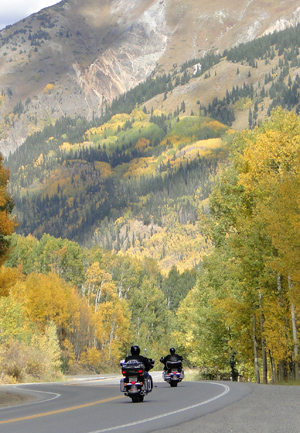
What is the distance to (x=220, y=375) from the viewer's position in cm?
6091

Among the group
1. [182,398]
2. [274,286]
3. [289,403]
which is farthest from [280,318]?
[289,403]

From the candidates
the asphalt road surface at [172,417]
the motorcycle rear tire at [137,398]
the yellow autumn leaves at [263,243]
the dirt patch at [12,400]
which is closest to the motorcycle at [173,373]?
the yellow autumn leaves at [263,243]

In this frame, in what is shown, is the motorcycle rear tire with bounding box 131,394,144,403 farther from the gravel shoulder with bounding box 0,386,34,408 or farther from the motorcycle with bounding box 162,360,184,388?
the motorcycle with bounding box 162,360,184,388

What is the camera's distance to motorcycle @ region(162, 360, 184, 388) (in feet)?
101

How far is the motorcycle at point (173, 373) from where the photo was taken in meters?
30.8

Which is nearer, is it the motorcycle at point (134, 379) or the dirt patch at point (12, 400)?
the motorcycle at point (134, 379)

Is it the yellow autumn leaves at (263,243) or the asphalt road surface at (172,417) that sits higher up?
the yellow autumn leaves at (263,243)

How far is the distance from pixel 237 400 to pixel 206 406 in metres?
2.05

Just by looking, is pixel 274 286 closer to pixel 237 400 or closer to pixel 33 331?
pixel 237 400

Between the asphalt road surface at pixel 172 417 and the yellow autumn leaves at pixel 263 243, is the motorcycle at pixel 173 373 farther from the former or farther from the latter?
the asphalt road surface at pixel 172 417

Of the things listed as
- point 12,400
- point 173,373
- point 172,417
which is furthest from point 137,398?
point 173,373

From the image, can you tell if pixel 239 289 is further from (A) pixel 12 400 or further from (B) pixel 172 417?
(B) pixel 172 417

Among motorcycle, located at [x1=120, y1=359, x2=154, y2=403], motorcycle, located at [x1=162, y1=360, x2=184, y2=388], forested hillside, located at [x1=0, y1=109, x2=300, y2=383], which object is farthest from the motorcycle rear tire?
forested hillside, located at [x1=0, y1=109, x2=300, y2=383]

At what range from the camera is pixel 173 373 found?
102 ft
